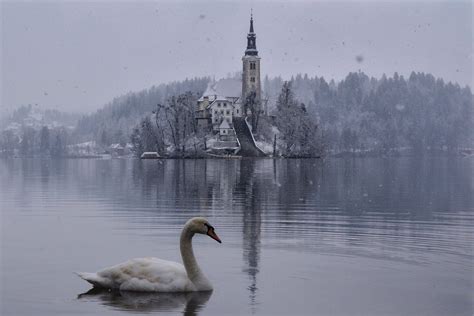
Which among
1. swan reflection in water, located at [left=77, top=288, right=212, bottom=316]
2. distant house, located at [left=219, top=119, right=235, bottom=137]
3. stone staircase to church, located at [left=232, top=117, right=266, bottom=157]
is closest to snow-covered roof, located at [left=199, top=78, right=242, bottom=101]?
stone staircase to church, located at [left=232, top=117, right=266, bottom=157]

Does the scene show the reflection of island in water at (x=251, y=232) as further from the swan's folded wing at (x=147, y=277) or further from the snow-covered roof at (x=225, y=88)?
the snow-covered roof at (x=225, y=88)

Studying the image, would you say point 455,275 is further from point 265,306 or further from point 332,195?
point 332,195

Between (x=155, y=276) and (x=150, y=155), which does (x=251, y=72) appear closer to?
(x=150, y=155)

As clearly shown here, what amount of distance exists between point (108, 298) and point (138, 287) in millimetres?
583

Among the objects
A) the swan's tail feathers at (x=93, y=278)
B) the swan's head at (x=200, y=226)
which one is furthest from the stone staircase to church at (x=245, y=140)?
the swan's tail feathers at (x=93, y=278)

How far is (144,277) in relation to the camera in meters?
14.2

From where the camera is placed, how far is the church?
157 meters

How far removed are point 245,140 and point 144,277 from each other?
134 metres

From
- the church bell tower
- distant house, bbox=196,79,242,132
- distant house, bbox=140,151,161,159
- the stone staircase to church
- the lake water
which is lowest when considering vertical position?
the lake water

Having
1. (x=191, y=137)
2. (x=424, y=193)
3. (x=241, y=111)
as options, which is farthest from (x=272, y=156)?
(x=424, y=193)

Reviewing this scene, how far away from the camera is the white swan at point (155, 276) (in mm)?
14133

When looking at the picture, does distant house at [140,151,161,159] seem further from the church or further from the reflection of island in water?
the reflection of island in water

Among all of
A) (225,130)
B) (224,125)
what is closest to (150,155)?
(225,130)

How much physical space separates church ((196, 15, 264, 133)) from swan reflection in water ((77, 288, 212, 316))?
136 meters
